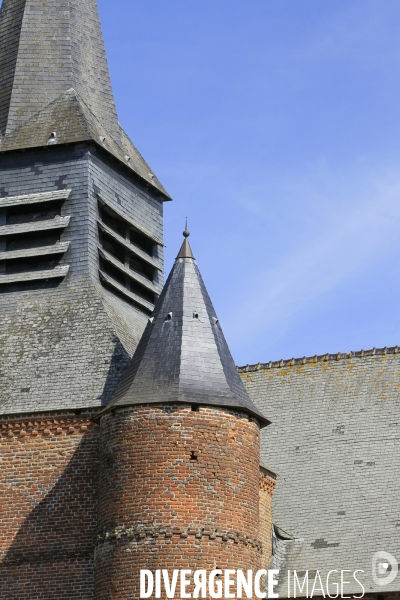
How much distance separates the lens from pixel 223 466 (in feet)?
78.0

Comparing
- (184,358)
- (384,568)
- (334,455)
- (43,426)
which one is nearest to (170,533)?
(184,358)

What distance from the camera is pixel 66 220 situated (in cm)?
2841

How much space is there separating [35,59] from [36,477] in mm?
10164

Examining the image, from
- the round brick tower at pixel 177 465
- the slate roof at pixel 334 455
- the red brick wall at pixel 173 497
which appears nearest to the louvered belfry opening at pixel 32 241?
the round brick tower at pixel 177 465

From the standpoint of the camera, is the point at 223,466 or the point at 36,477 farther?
the point at 36,477

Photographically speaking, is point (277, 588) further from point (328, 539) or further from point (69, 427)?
point (69, 427)

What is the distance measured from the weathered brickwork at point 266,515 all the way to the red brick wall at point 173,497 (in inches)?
85.5

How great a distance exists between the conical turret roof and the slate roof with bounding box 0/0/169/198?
5.05 m

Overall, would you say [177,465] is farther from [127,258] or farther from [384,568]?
[127,258]

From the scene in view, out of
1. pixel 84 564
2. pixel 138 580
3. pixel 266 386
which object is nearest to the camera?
pixel 138 580

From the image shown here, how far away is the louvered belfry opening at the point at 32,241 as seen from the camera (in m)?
28.4

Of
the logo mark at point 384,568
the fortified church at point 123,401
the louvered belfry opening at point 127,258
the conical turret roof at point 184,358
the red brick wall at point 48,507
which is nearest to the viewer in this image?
the fortified church at point 123,401

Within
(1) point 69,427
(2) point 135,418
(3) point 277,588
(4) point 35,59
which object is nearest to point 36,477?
(1) point 69,427

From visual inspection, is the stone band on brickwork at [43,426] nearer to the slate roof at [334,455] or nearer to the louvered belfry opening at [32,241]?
the louvered belfry opening at [32,241]
